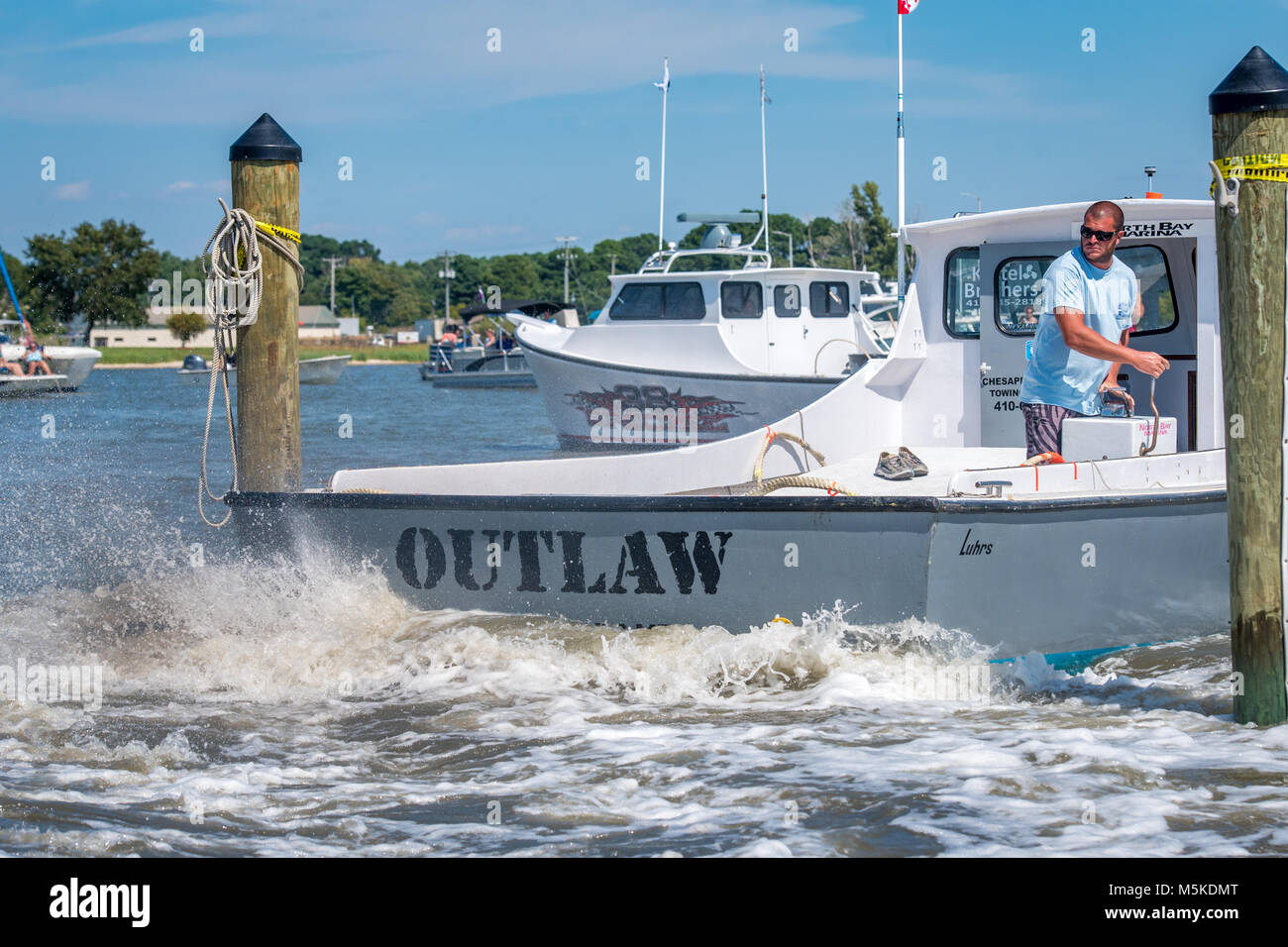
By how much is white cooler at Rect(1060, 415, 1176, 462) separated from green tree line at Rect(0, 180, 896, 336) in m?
14.2

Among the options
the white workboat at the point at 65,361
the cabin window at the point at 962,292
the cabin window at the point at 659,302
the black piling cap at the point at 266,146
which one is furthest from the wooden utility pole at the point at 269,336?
the white workboat at the point at 65,361

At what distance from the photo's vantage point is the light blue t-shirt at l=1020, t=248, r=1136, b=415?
645 centimetres

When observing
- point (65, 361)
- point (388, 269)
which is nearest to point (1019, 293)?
point (65, 361)

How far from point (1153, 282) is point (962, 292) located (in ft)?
3.73

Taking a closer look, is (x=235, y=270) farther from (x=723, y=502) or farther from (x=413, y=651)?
(x=723, y=502)

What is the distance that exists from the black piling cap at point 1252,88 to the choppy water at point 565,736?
8.25 ft

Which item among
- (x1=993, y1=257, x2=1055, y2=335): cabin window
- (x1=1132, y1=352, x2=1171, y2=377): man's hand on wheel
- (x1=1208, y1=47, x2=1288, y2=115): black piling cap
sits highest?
(x1=1208, y1=47, x2=1288, y2=115): black piling cap

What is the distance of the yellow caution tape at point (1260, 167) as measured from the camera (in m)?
5.29

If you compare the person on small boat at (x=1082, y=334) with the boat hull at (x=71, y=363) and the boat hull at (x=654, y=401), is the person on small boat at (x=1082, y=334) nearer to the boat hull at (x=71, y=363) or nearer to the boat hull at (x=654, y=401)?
the boat hull at (x=654, y=401)

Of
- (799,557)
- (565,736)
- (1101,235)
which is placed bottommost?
(565,736)

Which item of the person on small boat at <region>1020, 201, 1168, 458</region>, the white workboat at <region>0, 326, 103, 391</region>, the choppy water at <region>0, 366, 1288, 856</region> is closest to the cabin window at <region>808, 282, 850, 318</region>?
the choppy water at <region>0, 366, 1288, 856</region>

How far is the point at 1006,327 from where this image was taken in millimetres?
8250

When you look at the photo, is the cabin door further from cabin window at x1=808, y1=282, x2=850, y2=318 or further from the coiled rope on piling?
cabin window at x1=808, y1=282, x2=850, y2=318
